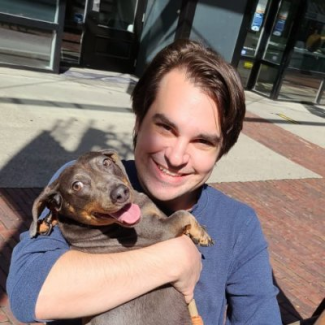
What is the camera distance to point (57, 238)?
73.9 inches

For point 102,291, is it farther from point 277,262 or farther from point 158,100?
point 277,262

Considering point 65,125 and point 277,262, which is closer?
point 277,262

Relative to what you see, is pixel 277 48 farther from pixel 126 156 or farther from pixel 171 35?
pixel 126 156

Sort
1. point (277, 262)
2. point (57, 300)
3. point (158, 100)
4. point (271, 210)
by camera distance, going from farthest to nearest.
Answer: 1. point (271, 210)
2. point (277, 262)
3. point (158, 100)
4. point (57, 300)

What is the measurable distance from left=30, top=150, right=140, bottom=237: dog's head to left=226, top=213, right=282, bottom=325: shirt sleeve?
54 centimetres

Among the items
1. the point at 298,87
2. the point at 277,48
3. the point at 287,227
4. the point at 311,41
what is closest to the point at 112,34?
the point at 277,48

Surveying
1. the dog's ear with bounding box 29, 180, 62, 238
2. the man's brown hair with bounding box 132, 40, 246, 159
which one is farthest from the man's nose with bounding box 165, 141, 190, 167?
the dog's ear with bounding box 29, 180, 62, 238

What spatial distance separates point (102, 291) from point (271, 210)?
16.8 ft

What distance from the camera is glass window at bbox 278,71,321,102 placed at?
1395 cm

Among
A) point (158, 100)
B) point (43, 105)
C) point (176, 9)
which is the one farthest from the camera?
point (176, 9)

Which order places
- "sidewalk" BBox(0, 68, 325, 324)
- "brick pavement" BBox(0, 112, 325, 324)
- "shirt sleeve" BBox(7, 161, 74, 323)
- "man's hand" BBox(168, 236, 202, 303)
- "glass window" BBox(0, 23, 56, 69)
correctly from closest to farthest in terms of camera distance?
"shirt sleeve" BBox(7, 161, 74, 323) < "man's hand" BBox(168, 236, 202, 303) < "brick pavement" BBox(0, 112, 325, 324) < "sidewalk" BBox(0, 68, 325, 324) < "glass window" BBox(0, 23, 56, 69)

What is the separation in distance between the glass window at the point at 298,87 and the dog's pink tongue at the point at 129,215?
12.7 m

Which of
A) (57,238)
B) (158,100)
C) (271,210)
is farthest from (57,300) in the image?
(271,210)

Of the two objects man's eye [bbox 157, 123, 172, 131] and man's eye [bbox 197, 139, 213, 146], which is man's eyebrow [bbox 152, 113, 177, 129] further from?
man's eye [bbox 197, 139, 213, 146]
